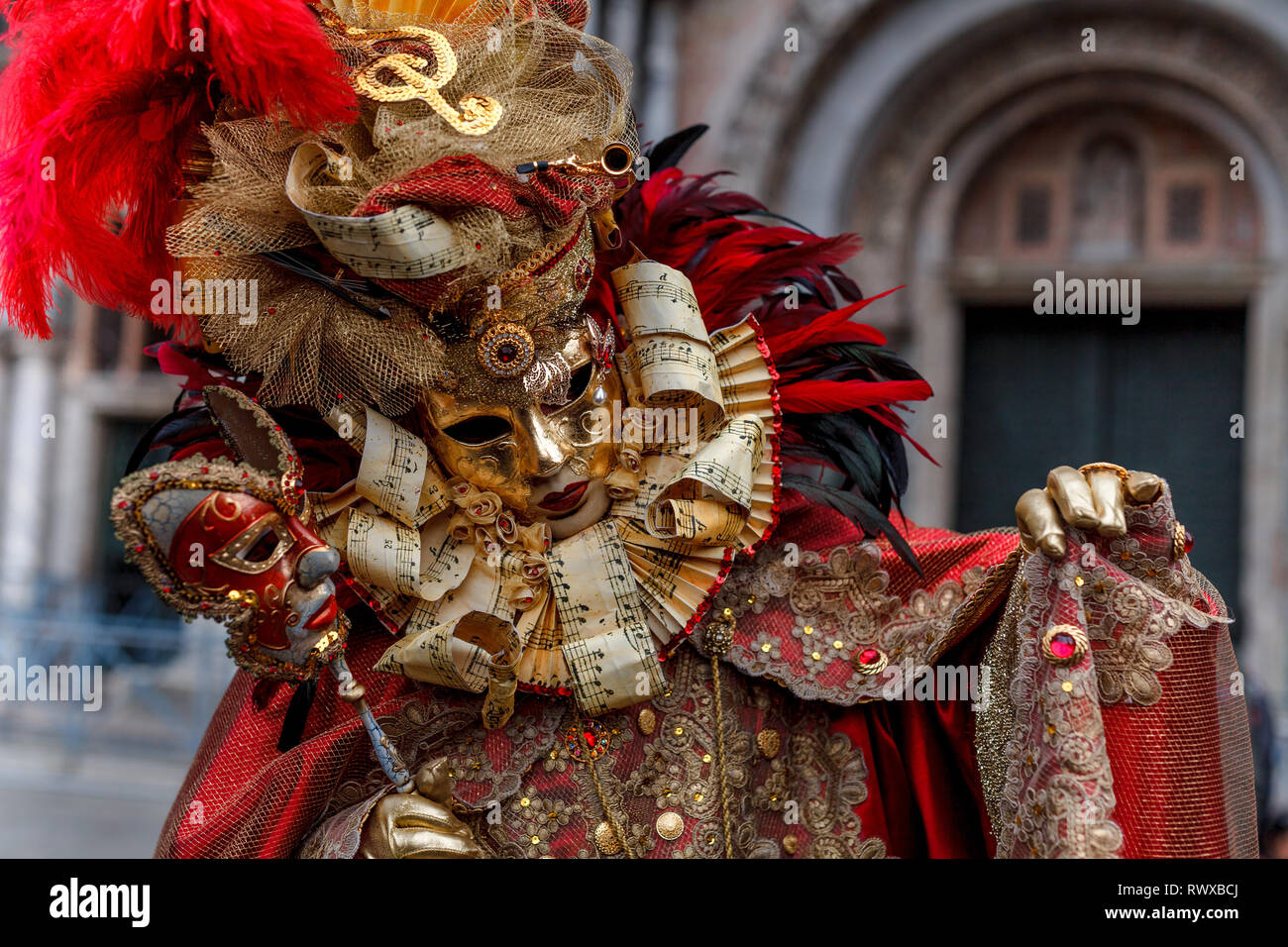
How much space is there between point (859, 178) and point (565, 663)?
5.06 m

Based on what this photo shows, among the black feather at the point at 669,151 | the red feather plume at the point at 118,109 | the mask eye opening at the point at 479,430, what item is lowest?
the mask eye opening at the point at 479,430

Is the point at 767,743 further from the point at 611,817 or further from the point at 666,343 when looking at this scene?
the point at 666,343

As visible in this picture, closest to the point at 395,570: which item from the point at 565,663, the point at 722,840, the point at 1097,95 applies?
the point at 565,663

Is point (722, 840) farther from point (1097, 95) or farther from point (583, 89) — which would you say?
point (1097, 95)

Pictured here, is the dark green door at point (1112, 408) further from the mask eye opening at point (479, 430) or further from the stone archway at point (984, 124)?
the mask eye opening at point (479, 430)

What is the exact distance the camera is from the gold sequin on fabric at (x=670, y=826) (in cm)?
186

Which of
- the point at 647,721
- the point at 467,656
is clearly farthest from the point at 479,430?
the point at 647,721

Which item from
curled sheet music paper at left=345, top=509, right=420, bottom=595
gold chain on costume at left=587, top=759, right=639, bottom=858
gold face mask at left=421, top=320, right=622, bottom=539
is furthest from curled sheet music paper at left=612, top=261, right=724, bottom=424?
gold chain on costume at left=587, top=759, right=639, bottom=858

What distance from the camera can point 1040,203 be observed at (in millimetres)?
6715

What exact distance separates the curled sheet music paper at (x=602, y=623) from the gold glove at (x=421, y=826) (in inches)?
9.5

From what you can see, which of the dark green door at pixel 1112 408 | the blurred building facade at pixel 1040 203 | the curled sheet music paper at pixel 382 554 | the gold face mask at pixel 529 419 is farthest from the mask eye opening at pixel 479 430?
the dark green door at pixel 1112 408

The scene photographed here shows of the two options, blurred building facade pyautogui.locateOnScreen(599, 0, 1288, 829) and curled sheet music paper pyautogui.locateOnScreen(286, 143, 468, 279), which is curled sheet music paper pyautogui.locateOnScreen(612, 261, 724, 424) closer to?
curled sheet music paper pyautogui.locateOnScreen(286, 143, 468, 279)

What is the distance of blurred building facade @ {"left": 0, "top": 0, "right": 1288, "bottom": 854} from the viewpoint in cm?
610

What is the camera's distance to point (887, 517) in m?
2.06
